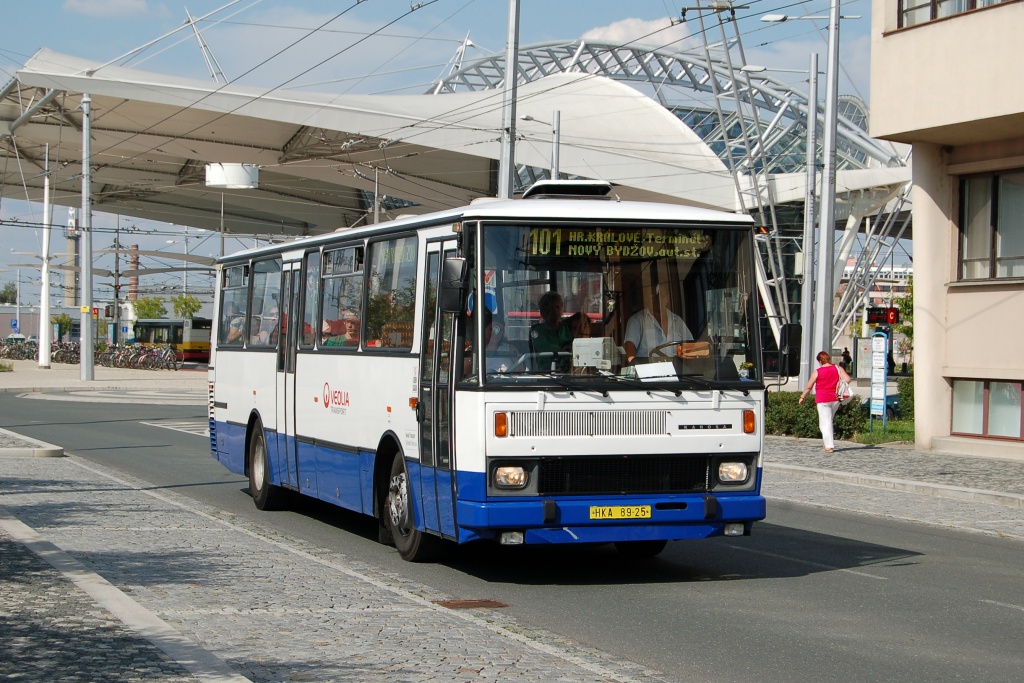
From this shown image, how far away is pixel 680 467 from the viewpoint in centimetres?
1008

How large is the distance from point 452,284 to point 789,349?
109 inches

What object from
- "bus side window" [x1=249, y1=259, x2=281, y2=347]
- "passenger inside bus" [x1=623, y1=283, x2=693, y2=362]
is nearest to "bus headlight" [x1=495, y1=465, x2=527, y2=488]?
"passenger inside bus" [x1=623, y1=283, x2=693, y2=362]

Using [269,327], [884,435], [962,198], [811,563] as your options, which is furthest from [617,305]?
[884,435]

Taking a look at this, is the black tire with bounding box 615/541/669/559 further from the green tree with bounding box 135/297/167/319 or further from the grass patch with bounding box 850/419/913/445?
the green tree with bounding box 135/297/167/319

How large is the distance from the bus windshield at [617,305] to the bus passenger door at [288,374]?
177 inches

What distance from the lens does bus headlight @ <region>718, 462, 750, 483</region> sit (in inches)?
400

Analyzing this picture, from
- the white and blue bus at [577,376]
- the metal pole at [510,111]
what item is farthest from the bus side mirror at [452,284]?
the metal pole at [510,111]

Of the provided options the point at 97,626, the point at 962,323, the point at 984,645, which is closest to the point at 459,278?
the point at 97,626

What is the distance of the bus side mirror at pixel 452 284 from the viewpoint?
9.63 metres

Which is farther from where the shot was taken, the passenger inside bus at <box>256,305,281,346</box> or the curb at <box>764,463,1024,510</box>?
the curb at <box>764,463,1024,510</box>

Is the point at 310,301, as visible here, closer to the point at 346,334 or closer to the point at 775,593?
the point at 346,334

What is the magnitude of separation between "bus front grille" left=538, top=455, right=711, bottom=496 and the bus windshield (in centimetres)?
57

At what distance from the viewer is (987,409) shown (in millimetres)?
23844

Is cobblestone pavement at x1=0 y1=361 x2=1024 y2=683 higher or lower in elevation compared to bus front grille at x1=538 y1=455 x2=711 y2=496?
lower
